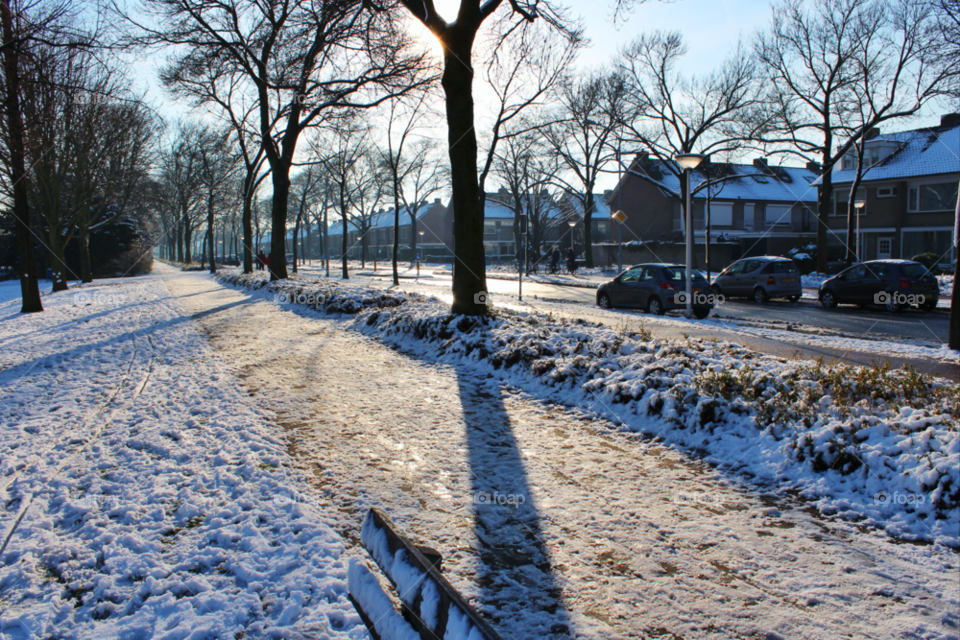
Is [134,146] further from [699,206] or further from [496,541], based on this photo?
[699,206]

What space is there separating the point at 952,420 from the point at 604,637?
10.8 ft

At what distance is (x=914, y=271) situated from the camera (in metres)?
17.4

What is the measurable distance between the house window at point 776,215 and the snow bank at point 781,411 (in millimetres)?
50602

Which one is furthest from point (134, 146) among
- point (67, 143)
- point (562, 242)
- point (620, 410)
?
point (562, 242)

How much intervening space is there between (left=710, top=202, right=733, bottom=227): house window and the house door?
11539 millimetres

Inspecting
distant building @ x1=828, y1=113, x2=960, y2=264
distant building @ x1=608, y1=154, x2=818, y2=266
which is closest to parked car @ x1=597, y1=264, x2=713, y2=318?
distant building @ x1=828, y1=113, x2=960, y2=264

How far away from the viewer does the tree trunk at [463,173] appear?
34.6ft

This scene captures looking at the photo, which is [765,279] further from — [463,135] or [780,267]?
[463,135]

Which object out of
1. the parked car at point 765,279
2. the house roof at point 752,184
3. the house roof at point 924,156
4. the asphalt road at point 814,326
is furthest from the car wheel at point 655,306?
the house roof at point 752,184

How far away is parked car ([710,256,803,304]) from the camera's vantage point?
20.8 m

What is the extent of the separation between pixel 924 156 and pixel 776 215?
535 inches

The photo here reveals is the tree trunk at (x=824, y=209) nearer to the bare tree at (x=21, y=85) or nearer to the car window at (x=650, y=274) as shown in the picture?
the car window at (x=650, y=274)

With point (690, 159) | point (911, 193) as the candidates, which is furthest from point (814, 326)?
point (911, 193)

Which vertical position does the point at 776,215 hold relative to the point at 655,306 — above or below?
above
